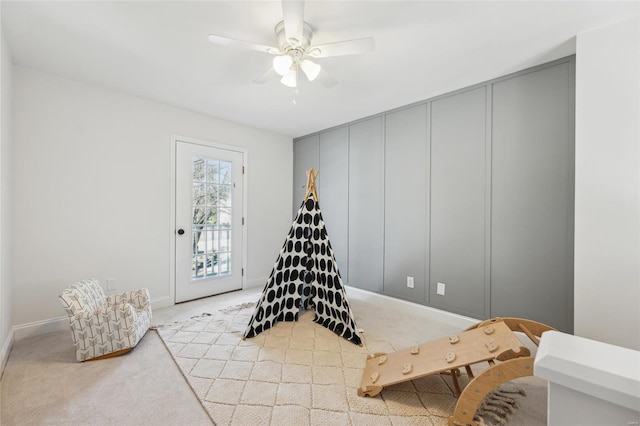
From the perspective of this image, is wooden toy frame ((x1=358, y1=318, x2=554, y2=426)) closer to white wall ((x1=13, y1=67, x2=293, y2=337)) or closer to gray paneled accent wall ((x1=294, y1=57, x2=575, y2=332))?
gray paneled accent wall ((x1=294, y1=57, x2=575, y2=332))

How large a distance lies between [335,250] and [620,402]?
3393 mm

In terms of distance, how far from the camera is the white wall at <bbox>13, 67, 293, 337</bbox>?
8.18 feet

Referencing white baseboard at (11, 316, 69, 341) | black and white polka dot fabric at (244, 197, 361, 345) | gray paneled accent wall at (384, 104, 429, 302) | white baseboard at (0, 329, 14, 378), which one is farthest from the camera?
gray paneled accent wall at (384, 104, 429, 302)

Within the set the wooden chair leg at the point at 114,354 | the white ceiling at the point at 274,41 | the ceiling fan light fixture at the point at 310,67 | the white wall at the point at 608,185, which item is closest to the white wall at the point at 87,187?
the white ceiling at the point at 274,41

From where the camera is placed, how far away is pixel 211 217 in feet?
12.2

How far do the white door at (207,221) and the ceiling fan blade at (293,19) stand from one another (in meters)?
2.33

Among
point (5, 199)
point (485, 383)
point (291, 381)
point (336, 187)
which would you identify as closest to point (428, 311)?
point (485, 383)

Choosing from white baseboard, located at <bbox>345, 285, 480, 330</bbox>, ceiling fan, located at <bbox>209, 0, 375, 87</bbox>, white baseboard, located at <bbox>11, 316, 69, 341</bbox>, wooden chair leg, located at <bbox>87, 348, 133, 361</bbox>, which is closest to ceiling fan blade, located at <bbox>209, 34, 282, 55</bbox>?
ceiling fan, located at <bbox>209, 0, 375, 87</bbox>

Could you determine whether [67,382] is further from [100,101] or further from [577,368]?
[577,368]

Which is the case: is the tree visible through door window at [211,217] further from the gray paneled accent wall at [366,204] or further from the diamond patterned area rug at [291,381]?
the gray paneled accent wall at [366,204]

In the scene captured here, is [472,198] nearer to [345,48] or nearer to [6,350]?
[345,48]

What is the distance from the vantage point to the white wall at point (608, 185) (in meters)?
1.74

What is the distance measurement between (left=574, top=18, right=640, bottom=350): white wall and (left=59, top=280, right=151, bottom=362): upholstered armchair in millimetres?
3326

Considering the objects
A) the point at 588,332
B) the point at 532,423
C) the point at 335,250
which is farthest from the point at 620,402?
the point at 335,250
